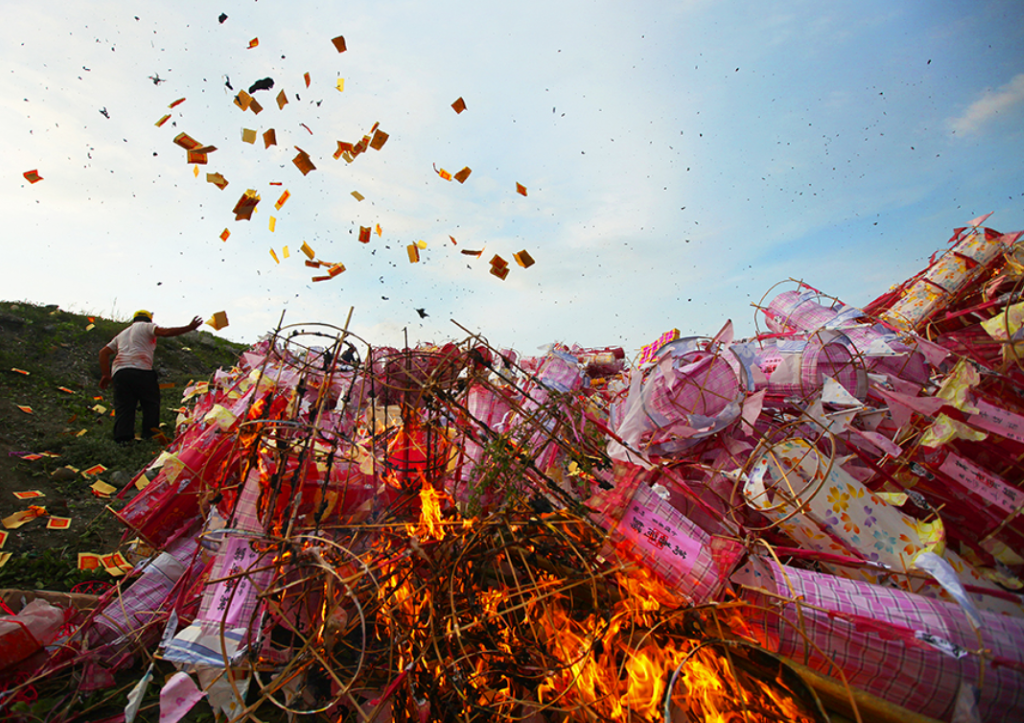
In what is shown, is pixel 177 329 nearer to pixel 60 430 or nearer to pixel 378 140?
pixel 60 430

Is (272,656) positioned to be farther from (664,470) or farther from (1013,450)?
(1013,450)

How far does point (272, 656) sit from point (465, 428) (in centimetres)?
122

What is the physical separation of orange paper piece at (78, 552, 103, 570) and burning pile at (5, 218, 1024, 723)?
2.34 feet

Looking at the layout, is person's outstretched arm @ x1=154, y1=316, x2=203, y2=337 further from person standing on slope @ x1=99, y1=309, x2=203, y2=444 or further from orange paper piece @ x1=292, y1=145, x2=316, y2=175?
orange paper piece @ x1=292, y1=145, x2=316, y2=175

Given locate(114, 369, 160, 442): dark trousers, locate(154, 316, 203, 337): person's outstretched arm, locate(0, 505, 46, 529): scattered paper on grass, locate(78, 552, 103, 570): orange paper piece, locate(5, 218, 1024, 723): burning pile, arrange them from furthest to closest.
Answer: locate(154, 316, 203, 337): person's outstretched arm
locate(114, 369, 160, 442): dark trousers
locate(0, 505, 46, 529): scattered paper on grass
locate(78, 552, 103, 570): orange paper piece
locate(5, 218, 1024, 723): burning pile

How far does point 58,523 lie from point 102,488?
30.0 inches

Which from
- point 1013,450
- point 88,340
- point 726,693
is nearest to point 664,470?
point 726,693


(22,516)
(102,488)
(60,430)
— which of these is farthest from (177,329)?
(22,516)

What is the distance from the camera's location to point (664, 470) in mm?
1893

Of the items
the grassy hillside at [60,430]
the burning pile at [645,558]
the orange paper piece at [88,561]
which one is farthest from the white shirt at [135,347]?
the burning pile at [645,558]

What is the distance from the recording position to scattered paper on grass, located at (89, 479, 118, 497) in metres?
3.93

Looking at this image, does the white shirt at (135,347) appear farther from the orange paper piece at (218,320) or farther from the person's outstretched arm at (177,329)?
the orange paper piece at (218,320)

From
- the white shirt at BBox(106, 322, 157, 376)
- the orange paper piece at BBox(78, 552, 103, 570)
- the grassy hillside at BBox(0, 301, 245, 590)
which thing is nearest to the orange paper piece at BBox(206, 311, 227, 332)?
the grassy hillside at BBox(0, 301, 245, 590)

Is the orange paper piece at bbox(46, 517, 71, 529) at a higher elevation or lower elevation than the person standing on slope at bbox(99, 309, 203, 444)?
lower
